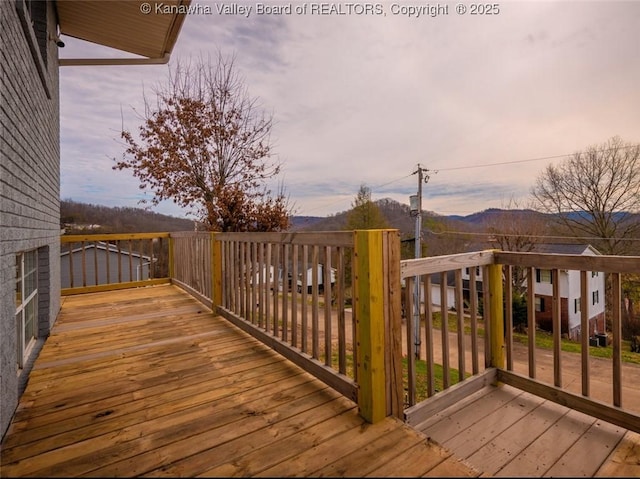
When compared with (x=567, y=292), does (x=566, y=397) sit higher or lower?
higher

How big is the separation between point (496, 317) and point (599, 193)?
46.3 feet

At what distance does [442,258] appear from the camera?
191cm

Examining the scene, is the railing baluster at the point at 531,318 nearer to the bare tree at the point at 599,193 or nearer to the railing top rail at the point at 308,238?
the railing top rail at the point at 308,238

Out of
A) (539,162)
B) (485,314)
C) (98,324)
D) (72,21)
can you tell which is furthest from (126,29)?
(539,162)

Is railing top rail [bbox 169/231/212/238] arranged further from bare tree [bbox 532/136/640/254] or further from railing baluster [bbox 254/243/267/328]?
bare tree [bbox 532/136/640/254]

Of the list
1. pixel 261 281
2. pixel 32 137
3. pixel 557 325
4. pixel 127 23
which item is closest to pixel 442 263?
pixel 557 325

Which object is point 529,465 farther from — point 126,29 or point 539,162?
point 539,162

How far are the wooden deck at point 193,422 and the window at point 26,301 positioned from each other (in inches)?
6.5

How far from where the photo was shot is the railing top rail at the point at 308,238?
1.82 m

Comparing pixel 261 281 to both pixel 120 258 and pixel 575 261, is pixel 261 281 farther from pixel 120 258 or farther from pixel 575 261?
pixel 120 258

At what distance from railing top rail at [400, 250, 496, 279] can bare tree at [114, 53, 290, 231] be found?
21.7 ft

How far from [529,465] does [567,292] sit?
14681 mm

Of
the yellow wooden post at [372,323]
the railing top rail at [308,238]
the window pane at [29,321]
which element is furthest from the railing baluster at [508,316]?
the window pane at [29,321]

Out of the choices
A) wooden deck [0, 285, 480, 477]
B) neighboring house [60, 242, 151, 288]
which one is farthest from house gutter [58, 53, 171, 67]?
wooden deck [0, 285, 480, 477]
